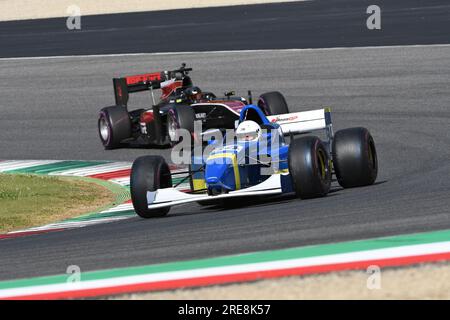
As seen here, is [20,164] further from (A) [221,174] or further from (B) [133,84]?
(A) [221,174]

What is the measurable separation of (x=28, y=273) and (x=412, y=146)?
835 centimetres

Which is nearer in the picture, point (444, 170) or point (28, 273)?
point (28, 273)

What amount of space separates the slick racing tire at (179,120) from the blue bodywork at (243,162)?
4.75 metres

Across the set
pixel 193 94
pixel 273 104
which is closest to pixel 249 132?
pixel 273 104

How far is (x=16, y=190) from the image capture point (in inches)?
586

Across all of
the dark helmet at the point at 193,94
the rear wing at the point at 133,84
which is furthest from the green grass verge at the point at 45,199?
the dark helmet at the point at 193,94

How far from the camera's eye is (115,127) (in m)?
18.3

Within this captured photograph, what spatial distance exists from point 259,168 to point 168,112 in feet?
19.5

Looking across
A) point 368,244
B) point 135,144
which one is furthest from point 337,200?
point 135,144

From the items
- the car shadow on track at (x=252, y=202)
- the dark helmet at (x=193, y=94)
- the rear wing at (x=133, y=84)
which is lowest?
the car shadow on track at (x=252, y=202)

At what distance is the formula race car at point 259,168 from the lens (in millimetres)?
10805

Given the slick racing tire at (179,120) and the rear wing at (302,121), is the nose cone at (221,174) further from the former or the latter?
the slick racing tire at (179,120)
